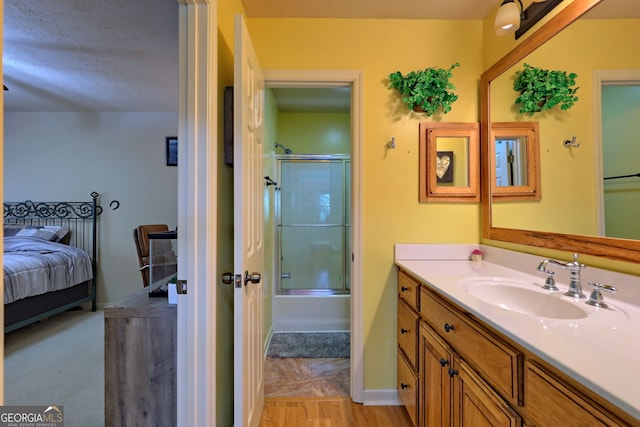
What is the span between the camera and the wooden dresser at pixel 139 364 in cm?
121

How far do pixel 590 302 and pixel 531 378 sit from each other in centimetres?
50

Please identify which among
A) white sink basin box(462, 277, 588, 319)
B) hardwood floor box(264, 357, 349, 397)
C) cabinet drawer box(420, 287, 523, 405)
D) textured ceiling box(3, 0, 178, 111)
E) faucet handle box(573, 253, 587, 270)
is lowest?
hardwood floor box(264, 357, 349, 397)

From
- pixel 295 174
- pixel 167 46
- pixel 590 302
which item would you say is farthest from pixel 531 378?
pixel 295 174

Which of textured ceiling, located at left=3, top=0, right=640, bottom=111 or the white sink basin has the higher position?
textured ceiling, located at left=3, top=0, right=640, bottom=111

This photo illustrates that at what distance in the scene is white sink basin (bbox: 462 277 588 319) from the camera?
1.03 m

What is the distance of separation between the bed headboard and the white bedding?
0.21m

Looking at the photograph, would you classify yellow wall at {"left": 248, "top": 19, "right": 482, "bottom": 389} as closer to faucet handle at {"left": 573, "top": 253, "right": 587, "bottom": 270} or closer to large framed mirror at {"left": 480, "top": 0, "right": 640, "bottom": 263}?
large framed mirror at {"left": 480, "top": 0, "right": 640, "bottom": 263}

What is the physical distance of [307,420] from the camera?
1.67 metres

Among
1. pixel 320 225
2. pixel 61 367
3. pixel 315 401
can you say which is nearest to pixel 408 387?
pixel 315 401

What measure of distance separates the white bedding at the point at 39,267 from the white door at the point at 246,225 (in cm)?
254

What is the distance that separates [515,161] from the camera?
5.13ft

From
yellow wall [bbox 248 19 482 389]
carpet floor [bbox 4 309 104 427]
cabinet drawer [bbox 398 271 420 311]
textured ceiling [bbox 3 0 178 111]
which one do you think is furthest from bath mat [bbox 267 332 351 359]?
textured ceiling [bbox 3 0 178 111]

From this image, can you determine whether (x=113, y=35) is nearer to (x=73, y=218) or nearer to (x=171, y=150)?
(x=171, y=150)

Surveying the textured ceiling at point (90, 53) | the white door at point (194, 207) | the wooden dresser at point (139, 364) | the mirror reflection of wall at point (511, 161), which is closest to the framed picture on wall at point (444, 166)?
the mirror reflection of wall at point (511, 161)
